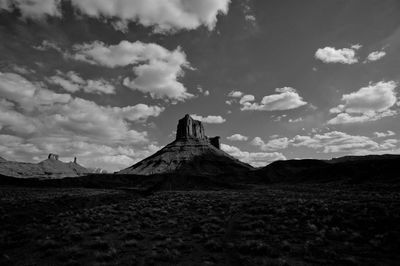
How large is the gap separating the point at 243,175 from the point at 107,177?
72220mm

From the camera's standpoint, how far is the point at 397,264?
10125 millimetres

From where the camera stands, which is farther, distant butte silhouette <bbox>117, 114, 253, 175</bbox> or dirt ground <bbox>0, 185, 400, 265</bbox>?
distant butte silhouette <bbox>117, 114, 253, 175</bbox>

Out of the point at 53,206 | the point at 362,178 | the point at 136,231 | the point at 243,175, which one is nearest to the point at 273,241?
the point at 136,231

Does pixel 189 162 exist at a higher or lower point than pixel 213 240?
higher

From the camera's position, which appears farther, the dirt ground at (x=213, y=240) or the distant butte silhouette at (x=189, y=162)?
the distant butte silhouette at (x=189, y=162)

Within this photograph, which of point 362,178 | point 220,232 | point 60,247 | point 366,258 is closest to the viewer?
point 366,258

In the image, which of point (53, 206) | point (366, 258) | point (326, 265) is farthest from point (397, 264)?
point (53, 206)

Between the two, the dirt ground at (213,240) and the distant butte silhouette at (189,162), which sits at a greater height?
the distant butte silhouette at (189,162)

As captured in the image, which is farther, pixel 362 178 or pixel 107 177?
pixel 107 177

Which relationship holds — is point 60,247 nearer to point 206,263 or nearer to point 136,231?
point 136,231

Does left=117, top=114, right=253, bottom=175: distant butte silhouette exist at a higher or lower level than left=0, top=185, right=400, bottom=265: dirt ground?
higher

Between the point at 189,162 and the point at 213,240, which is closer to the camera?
the point at 213,240

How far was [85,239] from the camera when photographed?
14.6 metres

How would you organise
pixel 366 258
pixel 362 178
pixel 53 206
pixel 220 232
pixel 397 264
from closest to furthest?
pixel 397 264
pixel 366 258
pixel 220 232
pixel 53 206
pixel 362 178
